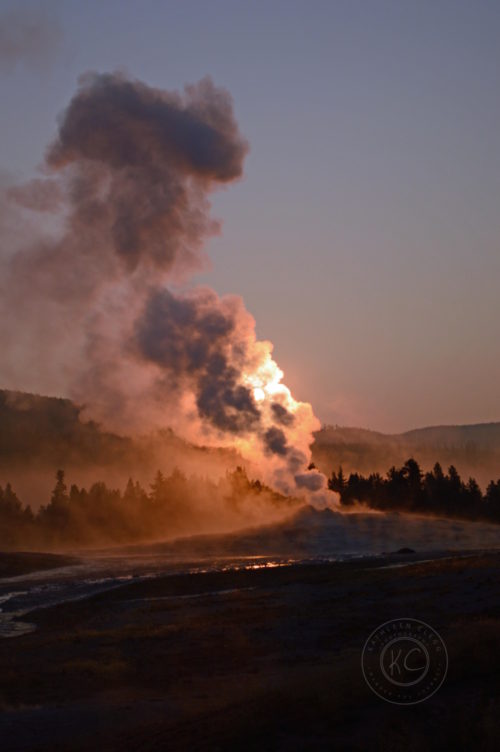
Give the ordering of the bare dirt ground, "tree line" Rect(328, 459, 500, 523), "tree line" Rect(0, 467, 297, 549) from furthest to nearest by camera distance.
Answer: "tree line" Rect(0, 467, 297, 549) < "tree line" Rect(328, 459, 500, 523) < the bare dirt ground

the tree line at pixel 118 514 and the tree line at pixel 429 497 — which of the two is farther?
the tree line at pixel 118 514

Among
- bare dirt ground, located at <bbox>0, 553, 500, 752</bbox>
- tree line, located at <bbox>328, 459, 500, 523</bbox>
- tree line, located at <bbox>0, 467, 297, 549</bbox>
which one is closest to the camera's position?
bare dirt ground, located at <bbox>0, 553, 500, 752</bbox>

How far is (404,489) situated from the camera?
511ft

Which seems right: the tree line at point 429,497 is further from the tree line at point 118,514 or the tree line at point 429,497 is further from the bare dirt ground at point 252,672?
the bare dirt ground at point 252,672

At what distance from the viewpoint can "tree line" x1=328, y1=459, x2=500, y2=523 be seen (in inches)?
5925

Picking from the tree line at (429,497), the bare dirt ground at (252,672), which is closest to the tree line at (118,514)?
the tree line at (429,497)

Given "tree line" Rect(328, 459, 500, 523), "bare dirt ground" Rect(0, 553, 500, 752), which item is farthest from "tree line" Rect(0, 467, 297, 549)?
"bare dirt ground" Rect(0, 553, 500, 752)

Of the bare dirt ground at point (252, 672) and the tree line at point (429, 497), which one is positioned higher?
the tree line at point (429, 497)

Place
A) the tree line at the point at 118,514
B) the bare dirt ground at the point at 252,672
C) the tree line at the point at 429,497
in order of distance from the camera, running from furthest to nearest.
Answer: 1. the tree line at the point at 118,514
2. the tree line at the point at 429,497
3. the bare dirt ground at the point at 252,672

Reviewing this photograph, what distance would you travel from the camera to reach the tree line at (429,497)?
15050cm

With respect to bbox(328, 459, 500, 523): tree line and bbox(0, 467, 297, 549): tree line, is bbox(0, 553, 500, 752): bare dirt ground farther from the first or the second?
bbox(0, 467, 297, 549): tree line

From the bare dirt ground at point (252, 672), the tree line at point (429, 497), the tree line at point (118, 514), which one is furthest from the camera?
the tree line at point (118, 514)

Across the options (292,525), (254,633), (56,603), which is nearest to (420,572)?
(254,633)

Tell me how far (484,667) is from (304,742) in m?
7.36
